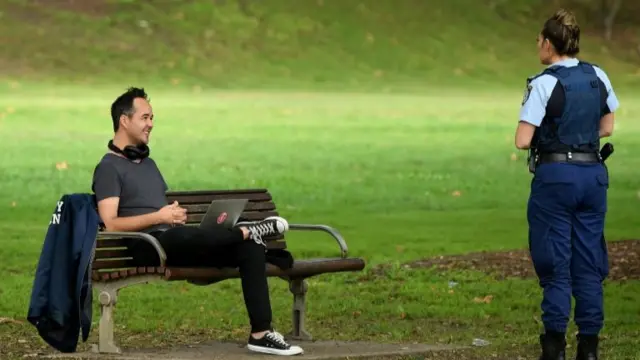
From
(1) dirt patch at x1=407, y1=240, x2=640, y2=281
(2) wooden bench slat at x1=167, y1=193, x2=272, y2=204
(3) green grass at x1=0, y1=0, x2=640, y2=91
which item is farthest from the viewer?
(3) green grass at x1=0, y1=0, x2=640, y2=91

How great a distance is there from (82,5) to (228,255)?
6085 cm

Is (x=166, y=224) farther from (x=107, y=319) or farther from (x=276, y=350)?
(x=276, y=350)

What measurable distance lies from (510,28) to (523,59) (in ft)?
24.7

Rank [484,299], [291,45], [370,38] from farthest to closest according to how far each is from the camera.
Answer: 1. [370,38]
2. [291,45]
3. [484,299]

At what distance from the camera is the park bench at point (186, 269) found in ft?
27.8

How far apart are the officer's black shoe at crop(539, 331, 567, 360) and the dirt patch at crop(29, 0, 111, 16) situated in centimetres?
5944

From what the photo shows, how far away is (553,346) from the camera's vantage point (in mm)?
8406

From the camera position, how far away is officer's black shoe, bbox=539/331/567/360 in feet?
27.6

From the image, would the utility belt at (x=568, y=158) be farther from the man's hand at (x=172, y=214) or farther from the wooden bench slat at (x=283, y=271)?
the man's hand at (x=172, y=214)

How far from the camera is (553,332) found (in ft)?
27.6

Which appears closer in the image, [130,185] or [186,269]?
[186,269]

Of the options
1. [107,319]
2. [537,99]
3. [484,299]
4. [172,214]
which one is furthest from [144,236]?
[484,299]

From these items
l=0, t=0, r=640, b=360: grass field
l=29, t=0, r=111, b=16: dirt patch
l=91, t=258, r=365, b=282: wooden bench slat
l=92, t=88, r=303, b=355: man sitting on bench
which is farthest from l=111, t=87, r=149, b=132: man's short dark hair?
l=29, t=0, r=111, b=16: dirt patch

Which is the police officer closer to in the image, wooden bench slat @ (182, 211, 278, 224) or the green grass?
wooden bench slat @ (182, 211, 278, 224)
